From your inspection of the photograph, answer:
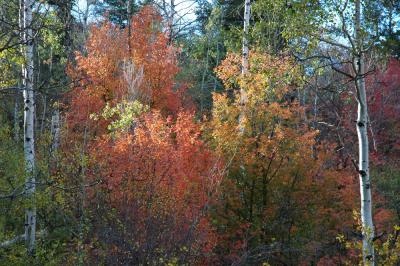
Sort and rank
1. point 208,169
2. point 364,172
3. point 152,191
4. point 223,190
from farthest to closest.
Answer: point 223,190
point 208,169
point 152,191
point 364,172

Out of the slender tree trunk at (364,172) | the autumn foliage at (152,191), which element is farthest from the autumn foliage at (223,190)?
the slender tree trunk at (364,172)

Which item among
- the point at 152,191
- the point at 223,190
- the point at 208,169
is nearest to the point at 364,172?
the point at 152,191

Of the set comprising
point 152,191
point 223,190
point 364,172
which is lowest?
point 223,190

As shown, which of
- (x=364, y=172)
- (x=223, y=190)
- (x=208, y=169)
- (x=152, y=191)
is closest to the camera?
(x=364, y=172)

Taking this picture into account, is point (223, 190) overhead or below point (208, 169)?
below

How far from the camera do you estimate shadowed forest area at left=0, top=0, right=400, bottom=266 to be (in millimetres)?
7387

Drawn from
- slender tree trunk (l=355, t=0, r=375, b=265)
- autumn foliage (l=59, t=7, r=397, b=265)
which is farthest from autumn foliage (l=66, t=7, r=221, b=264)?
slender tree trunk (l=355, t=0, r=375, b=265)

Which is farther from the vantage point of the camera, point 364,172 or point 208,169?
point 208,169

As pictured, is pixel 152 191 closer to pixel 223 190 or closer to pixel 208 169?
pixel 208 169

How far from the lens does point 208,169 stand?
10164 millimetres

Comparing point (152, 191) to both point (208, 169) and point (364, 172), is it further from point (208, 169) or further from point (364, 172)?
point (364, 172)

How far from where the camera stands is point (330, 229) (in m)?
11.7

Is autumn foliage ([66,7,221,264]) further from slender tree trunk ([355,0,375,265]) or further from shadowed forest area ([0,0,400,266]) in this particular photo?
slender tree trunk ([355,0,375,265])

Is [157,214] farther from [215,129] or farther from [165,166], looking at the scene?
[215,129]
